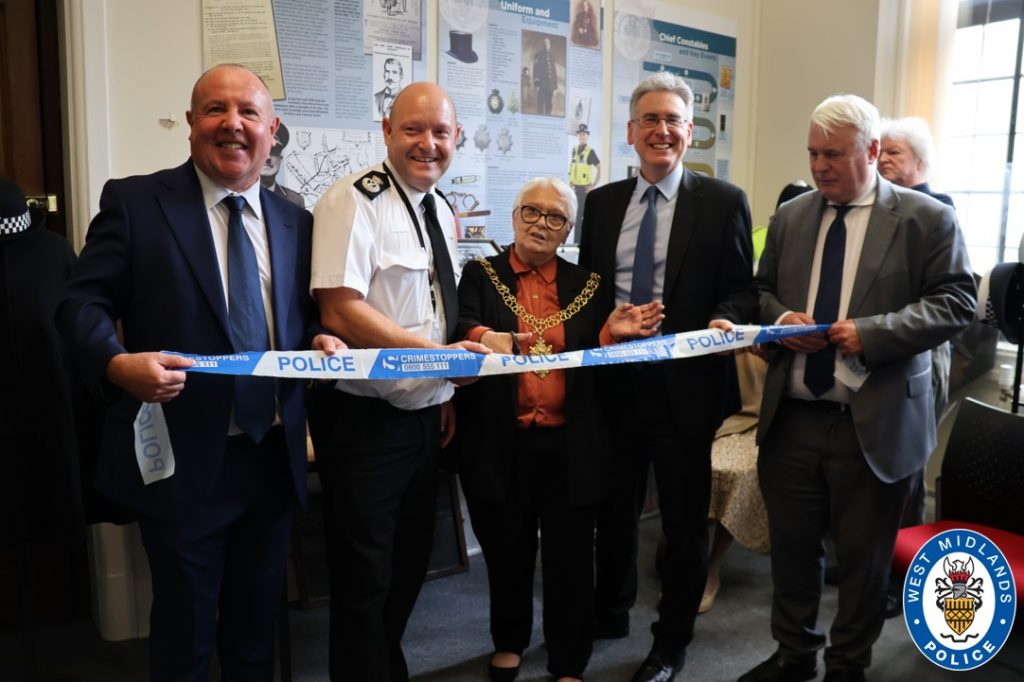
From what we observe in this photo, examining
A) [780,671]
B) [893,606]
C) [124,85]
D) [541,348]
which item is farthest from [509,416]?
[893,606]

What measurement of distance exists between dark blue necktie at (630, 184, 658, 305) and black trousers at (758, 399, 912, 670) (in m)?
0.56

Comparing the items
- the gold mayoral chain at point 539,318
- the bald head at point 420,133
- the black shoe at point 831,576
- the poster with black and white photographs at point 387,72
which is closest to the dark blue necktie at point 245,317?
the bald head at point 420,133

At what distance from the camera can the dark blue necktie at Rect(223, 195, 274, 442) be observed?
6.42 feet

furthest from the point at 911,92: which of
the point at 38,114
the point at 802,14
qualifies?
the point at 38,114

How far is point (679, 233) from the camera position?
259cm

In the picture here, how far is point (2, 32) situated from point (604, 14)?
2.73 metres

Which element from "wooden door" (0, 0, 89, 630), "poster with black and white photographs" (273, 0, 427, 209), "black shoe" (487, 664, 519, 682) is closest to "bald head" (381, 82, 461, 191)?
"poster with black and white photographs" (273, 0, 427, 209)

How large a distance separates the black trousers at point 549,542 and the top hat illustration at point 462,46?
1996 millimetres

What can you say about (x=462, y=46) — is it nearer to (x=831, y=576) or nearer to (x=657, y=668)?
(x=657, y=668)

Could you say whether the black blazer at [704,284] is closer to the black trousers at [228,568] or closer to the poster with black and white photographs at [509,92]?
the black trousers at [228,568]

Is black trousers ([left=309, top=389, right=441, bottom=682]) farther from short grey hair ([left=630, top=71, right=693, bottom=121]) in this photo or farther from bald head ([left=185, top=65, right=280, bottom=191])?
short grey hair ([left=630, top=71, right=693, bottom=121])

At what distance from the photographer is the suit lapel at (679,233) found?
258 centimetres

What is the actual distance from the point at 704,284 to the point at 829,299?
372 millimetres

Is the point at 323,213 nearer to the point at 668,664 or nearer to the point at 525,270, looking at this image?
the point at 525,270
